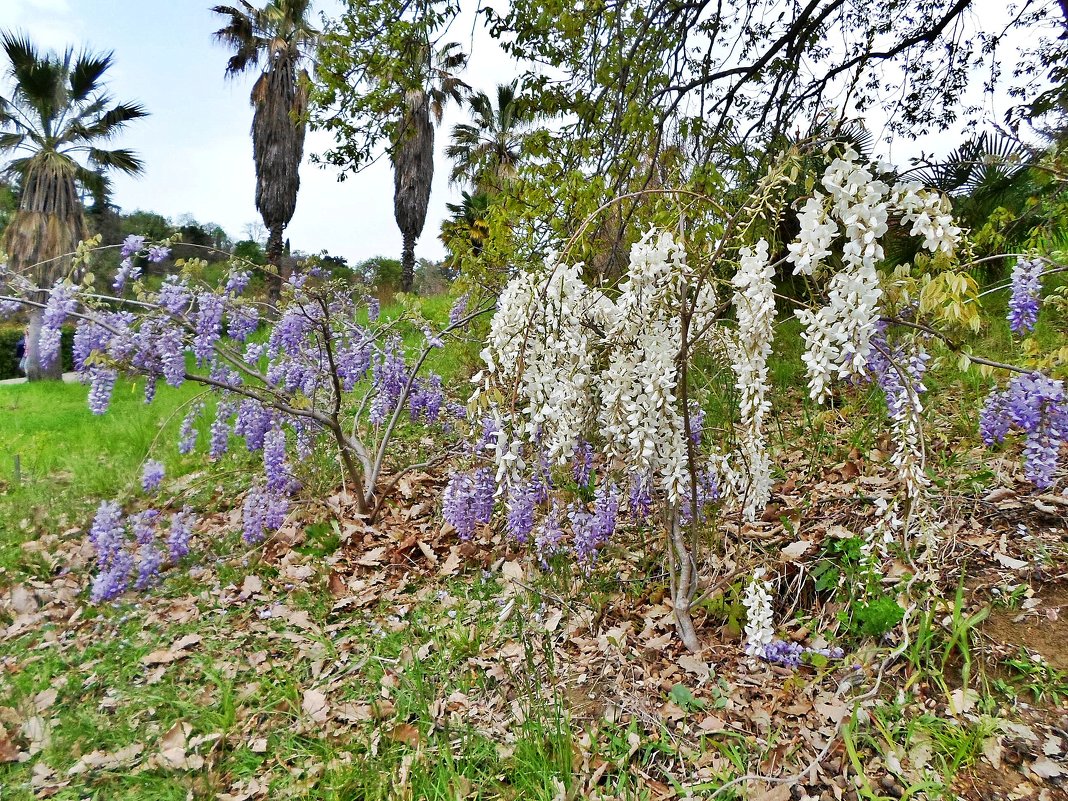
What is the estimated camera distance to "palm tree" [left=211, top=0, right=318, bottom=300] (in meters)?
13.9

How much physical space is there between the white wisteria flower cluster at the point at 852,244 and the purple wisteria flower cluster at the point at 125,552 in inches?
142

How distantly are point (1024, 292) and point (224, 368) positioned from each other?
4537mm

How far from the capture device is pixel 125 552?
343cm

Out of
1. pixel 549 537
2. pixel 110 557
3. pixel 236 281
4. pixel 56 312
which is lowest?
pixel 110 557

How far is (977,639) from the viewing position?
2041 millimetres

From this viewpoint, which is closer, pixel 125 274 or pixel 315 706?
pixel 315 706

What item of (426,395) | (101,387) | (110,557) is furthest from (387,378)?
(110,557)

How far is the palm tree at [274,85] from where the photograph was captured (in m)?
13.9

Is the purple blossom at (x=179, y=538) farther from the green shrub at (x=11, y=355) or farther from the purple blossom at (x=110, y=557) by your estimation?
the green shrub at (x=11, y=355)

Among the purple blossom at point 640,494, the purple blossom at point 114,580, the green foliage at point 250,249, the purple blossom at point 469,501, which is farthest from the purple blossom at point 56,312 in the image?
the green foliage at point 250,249

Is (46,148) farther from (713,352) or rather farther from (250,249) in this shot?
(713,352)

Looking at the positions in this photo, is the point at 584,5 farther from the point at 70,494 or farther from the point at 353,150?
the point at 70,494

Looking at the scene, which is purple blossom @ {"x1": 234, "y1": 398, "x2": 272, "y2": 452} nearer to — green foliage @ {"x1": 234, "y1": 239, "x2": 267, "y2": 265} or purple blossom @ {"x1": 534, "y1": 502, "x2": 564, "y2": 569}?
purple blossom @ {"x1": 534, "y1": 502, "x2": 564, "y2": 569}

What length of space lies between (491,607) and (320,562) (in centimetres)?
123
